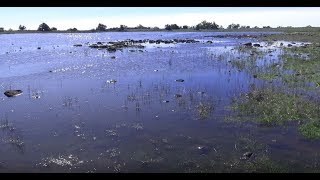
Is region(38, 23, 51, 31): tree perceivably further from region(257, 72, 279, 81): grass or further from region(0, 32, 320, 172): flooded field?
region(257, 72, 279, 81): grass

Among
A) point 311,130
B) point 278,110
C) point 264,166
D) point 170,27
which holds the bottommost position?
point 264,166

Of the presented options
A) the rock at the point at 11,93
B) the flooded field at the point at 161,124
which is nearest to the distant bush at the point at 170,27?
the flooded field at the point at 161,124

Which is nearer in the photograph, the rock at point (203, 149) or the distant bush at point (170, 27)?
the rock at point (203, 149)

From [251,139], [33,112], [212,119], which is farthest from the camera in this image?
[33,112]

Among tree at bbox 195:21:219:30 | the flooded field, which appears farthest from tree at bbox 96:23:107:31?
the flooded field

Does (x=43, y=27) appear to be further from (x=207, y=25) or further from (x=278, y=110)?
(x=278, y=110)

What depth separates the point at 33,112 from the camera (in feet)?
62.6
